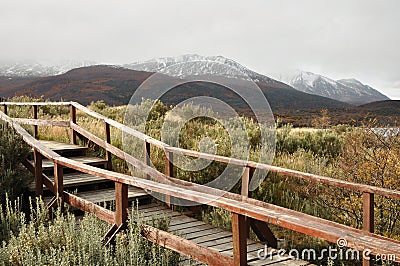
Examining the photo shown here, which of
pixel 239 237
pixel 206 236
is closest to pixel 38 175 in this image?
pixel 206 236

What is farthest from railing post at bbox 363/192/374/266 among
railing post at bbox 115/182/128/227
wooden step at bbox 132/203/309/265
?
railing post at bbox 115/182/128/227

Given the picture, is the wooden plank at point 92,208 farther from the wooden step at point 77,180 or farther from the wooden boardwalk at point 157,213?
the wooden step at point 77,180

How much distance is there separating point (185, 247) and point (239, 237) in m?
0.73

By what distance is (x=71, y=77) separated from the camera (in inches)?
1724

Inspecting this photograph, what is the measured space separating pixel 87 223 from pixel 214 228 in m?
1.81

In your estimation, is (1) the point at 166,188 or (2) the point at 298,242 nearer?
(1) the point at 166,188

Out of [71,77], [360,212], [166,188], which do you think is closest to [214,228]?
[166,188]

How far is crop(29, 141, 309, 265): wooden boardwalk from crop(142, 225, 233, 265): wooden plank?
0.81 feet

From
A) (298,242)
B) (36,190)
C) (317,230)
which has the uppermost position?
(317,230)

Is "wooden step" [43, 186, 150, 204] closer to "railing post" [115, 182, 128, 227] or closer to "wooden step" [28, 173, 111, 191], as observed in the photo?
"wooden step" [28, 173, 111, 191]

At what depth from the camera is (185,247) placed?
4.17 meters

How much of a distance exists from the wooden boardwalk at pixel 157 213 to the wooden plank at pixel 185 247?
0.81ft

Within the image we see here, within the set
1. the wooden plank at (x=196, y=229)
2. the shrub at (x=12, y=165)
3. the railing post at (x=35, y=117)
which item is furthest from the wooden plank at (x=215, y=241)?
the railing post at (x=35, y=117)

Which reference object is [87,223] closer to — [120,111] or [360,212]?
[360,212]
